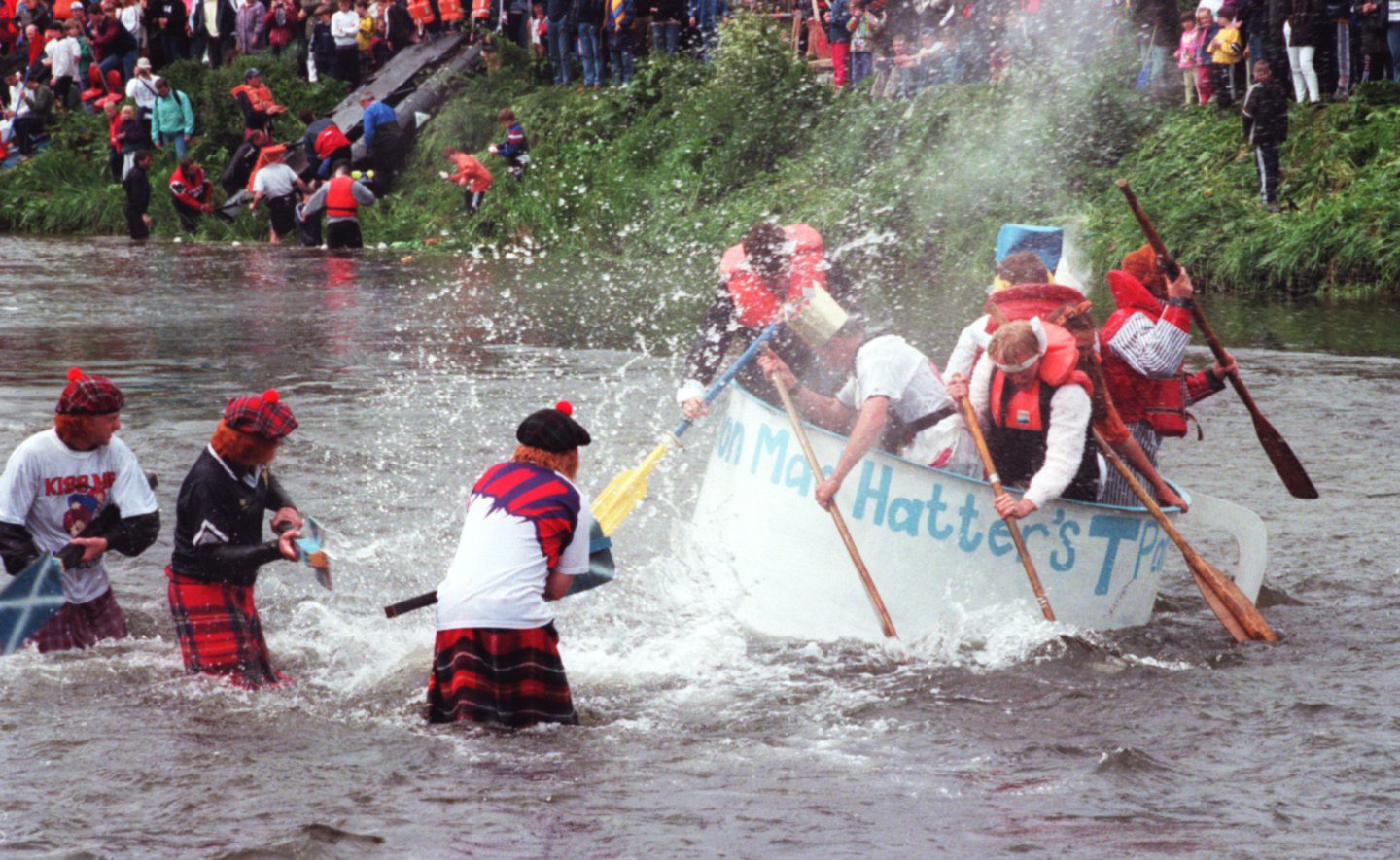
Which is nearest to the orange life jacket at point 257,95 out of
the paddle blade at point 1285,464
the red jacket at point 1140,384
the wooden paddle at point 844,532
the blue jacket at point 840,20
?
the blue jacket at point 840,20

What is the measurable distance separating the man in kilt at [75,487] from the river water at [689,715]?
24.1 inches

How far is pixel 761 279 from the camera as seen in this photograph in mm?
7730

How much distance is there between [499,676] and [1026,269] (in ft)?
10.7

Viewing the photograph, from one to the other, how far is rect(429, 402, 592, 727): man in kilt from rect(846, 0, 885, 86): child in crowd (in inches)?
651

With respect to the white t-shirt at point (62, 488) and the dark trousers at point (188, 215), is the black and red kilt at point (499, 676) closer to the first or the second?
the white t-shirt at point (62, 488)

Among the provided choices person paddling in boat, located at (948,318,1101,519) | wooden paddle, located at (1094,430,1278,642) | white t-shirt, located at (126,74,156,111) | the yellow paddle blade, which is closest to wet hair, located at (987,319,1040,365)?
person paddling in boat, located at (948,318,1101,519)

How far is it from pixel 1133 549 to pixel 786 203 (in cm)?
1536

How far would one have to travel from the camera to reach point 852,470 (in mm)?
6973

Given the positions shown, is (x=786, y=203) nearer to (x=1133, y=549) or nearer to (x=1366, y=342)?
(x=1366, y=342)

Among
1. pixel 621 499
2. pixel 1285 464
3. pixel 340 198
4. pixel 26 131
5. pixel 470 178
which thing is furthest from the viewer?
pixel 26 131

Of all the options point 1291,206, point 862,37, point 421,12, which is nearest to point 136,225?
point 421,12

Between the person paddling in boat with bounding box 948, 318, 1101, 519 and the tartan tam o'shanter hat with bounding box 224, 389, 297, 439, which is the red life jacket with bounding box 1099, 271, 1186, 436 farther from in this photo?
the tartan tam o'shanter hat with bounding box 224, 389, 297, 439

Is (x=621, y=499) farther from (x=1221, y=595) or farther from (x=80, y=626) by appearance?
(x=1221, y=595)

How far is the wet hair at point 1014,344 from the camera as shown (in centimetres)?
689
